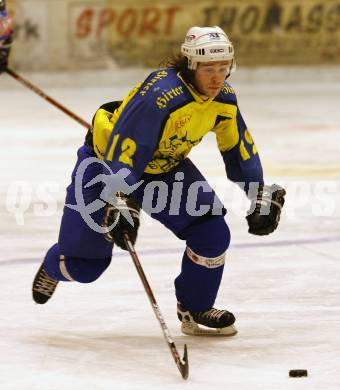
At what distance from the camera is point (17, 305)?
5.10 m

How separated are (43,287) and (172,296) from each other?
64cm

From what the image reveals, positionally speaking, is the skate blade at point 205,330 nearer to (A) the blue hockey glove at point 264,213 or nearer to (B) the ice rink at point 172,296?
(B) the ice rink at point 172,296

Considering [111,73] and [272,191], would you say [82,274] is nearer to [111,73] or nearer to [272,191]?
[272,191]

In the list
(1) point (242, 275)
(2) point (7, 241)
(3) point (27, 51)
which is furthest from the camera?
(3) point (27, 51)

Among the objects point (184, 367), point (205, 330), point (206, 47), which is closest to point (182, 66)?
point (206, 47)

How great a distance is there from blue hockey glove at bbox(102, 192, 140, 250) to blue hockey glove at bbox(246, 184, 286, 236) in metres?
0.51

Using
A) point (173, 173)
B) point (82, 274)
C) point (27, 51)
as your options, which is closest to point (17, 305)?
point (82, 274)

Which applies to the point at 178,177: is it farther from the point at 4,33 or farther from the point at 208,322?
the point at 4,33

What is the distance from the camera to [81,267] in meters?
4.73

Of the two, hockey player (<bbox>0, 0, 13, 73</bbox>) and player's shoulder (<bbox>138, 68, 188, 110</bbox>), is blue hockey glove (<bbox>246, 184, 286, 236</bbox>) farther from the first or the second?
hockey player (<bbox>0, 0, 13, 73</bbox>)

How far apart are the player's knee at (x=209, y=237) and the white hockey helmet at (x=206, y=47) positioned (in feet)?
1.91

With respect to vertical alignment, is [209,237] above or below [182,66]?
below

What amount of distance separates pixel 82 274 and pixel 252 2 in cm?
1046

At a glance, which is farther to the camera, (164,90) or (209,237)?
(209,237)
